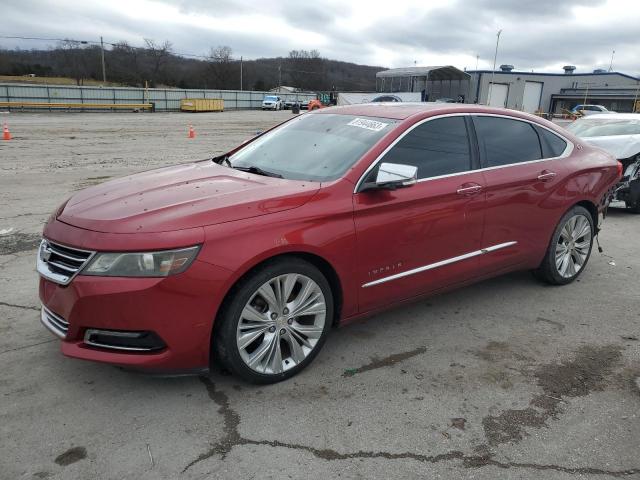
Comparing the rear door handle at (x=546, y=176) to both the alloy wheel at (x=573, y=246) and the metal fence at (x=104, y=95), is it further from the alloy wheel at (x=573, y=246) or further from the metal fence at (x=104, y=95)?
the metal fence at (x=104, y=95)

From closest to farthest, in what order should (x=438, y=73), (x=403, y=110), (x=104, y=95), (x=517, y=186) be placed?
1. (x=403, y=110)
2. (x=517, y=186)
3. (x=104, y=95)
4. (x=438, y=73)

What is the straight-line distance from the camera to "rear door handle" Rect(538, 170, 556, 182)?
450cm

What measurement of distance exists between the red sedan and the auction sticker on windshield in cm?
2

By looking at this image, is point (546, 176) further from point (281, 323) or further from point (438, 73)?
point (438, 73)

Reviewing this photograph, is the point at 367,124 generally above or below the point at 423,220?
above

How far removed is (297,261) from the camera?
3.13 metres

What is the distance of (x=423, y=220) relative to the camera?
3.68m

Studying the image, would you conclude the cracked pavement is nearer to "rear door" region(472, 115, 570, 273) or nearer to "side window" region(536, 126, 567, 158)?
"rear door" region(472, 115, 570, 273)

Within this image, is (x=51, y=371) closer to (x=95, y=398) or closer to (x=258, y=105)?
(x=95, y=398)

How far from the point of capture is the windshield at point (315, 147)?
359cm

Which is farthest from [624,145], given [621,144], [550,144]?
[550,144]

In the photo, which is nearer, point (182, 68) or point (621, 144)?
point (621, 144)

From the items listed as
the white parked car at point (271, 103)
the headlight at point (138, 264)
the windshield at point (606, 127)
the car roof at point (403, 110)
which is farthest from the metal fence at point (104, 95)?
the headlight at point (138, 264)

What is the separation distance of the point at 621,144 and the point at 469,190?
228 inches
